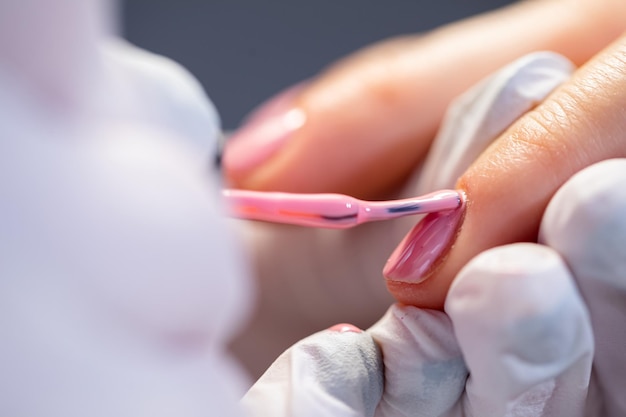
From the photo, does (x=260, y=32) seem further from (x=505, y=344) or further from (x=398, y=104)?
(x=505, y=344)

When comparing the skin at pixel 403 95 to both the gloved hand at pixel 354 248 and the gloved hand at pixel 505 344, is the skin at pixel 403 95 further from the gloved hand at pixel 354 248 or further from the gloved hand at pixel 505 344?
the gloved hand at pixel 505 344

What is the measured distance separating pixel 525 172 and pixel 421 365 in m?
0.08

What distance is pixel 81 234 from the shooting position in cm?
17

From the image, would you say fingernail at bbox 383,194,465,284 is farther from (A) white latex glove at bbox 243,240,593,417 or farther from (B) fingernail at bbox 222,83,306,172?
(B) fingernail at bbox 222,83,306,172

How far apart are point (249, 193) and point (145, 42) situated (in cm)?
48

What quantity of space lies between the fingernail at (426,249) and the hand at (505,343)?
1 centimetres

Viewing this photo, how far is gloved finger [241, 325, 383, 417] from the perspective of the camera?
0.79 ft

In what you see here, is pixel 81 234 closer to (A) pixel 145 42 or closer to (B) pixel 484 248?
(B) pixel 484 248

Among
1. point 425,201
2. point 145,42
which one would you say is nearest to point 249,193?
point 425,201

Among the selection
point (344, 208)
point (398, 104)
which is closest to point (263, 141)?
point (398, 104)

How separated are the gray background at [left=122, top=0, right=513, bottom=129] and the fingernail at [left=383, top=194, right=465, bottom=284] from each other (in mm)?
519

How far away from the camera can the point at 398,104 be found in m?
0.42

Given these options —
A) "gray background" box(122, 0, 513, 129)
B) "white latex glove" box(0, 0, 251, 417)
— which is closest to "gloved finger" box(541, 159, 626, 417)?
"white latex glove" box(0, 0, 251, 417)

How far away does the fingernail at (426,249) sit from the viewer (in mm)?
273
